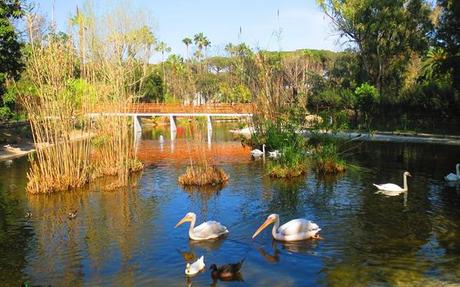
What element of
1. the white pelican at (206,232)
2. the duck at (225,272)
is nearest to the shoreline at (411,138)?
the white pelican at (206,232)

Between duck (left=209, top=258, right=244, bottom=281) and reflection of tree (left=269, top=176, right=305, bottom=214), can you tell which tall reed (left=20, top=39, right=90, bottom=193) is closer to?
reflection of tree (left=269, top=176, right=305, bottom=214)

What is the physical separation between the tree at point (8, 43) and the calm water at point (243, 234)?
35.2ft

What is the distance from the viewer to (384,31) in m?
46.0

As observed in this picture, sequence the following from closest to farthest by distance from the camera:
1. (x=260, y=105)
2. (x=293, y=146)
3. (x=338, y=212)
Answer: (x=338, y=212)
(x=293, y=146)
(x=260, y=105)

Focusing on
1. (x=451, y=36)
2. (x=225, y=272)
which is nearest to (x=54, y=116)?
(x=225, y=272)

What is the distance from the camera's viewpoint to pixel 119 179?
60.1ft

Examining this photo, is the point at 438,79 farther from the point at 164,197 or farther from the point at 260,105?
the point at 164,197

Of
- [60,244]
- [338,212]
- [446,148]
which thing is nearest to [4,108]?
[60,244]

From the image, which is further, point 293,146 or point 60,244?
point 293,146

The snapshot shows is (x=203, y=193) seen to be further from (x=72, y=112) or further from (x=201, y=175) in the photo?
(x=72, y=112)

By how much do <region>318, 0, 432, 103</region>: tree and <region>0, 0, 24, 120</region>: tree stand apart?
29884 millimetres

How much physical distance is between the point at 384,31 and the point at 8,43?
32604 mm

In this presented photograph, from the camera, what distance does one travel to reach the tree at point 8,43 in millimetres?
27500

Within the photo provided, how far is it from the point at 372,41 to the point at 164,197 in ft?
119
